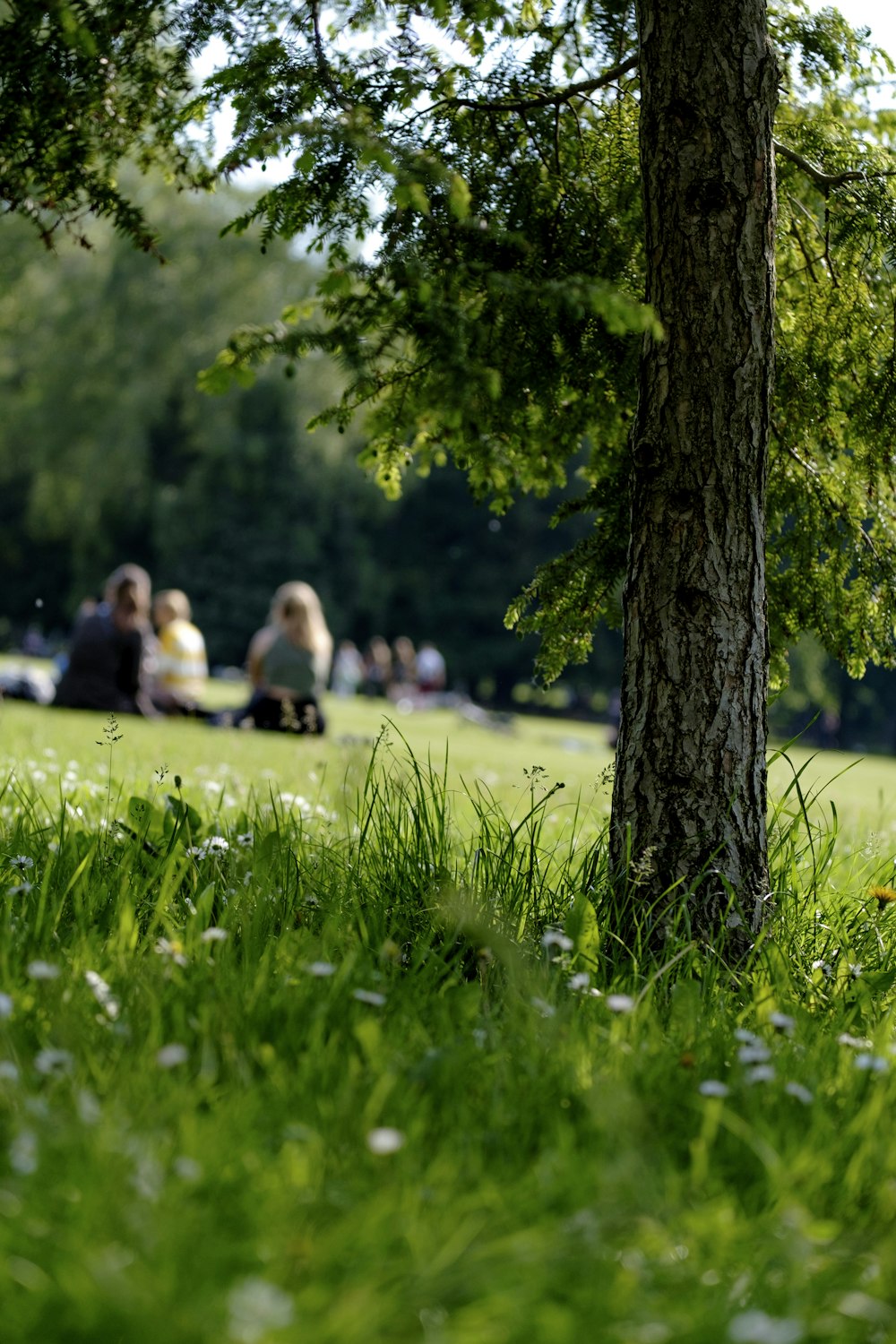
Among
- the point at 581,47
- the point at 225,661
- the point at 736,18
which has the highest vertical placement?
the point at 581,47

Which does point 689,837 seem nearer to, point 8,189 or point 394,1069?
point 394,1069

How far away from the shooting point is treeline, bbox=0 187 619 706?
40.0m

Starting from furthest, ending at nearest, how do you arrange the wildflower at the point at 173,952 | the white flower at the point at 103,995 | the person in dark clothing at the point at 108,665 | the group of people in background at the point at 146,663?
the person in dark clothing at the point at 108,665
the group of people in background at the point at 146,663
the wildflower at the point at 173,952
the white flower at the point at 103,995

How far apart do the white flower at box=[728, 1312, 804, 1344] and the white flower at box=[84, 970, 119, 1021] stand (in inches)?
50.0

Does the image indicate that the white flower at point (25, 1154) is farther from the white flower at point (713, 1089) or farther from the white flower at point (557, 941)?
the white flower at point (557, 941)

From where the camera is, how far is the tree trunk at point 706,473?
345cm

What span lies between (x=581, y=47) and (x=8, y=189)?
2220mm

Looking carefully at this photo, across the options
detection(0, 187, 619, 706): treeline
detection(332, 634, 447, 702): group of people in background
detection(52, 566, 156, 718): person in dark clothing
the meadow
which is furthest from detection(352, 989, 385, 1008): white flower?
Answer: detection(0, 187, 619, 706): treeline

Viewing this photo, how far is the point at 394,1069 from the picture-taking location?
88.4 inches

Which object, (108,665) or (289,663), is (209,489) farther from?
(289,663)

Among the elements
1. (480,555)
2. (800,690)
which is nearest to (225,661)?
(480,555)

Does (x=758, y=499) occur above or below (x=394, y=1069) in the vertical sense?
above

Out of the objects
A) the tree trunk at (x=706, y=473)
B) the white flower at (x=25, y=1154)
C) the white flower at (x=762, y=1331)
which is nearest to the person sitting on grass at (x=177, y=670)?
the tree trunk at (x=706, y=473)

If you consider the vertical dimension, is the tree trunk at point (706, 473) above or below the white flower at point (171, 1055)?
above
